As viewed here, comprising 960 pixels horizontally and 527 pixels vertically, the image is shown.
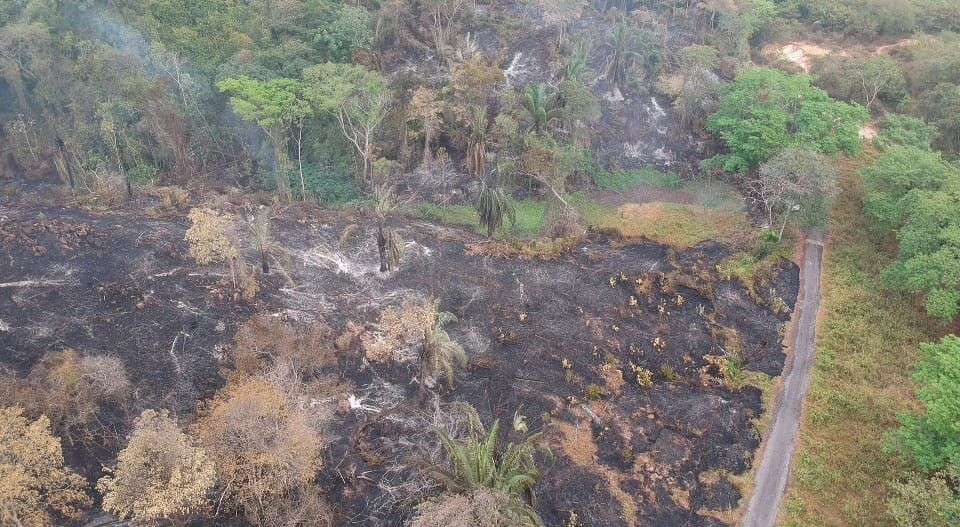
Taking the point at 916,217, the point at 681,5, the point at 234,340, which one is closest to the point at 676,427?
the point at 916,217

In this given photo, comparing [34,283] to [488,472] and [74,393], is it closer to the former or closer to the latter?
[74,393]

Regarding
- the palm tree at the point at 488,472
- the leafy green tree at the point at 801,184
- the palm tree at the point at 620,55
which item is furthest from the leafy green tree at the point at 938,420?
the palm tree at the point at 620,55

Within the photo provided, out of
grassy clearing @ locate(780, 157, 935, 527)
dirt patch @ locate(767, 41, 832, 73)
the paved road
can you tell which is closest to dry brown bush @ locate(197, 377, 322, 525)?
the paved road

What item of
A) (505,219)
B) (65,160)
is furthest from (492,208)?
(65,160)

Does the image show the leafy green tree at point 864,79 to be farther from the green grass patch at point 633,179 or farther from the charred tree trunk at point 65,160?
the charred tree trunk at point 65,160

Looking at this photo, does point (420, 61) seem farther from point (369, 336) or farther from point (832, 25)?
point (832, 25)

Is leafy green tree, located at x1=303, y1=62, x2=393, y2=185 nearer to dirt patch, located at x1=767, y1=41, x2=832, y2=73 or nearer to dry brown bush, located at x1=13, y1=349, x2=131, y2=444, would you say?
dry brown bush, located at x1=13, y1=349, x2=131, y2=444
